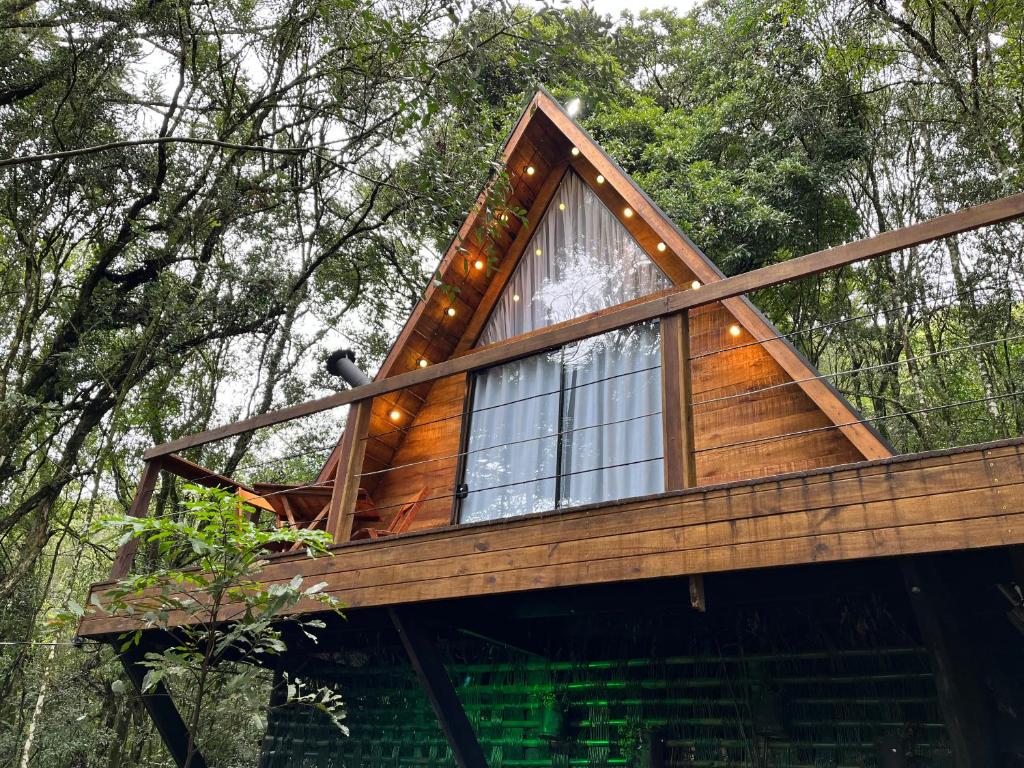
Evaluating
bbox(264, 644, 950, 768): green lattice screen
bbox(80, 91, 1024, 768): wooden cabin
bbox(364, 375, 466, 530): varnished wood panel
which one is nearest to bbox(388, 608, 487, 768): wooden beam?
bbox(80, 91, 1024, 768): wooden cabin

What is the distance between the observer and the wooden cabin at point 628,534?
3016 mm

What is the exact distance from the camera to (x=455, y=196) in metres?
5.41

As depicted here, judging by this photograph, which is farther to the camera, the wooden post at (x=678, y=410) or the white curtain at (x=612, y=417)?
the white curtain at (x=612, y=417)

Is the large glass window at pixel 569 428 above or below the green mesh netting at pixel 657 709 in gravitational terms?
above

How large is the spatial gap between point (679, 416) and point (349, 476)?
2049mm

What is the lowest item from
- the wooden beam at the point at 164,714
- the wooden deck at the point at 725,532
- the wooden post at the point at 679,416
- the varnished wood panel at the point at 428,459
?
the wooden beam at the point at 164,714

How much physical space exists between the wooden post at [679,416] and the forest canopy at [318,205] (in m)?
2.50

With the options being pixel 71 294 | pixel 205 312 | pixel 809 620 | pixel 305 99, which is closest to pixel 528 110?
pixel 305 99

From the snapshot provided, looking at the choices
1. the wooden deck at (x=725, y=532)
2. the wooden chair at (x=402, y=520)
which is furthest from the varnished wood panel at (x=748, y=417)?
the wooden chair at (x=402, y=520)

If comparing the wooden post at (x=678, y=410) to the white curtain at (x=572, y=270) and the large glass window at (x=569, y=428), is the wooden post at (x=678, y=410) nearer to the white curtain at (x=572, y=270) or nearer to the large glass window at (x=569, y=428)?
the large glass window at (x=569, y=428)

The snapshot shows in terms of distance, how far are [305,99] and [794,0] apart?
736 centimetres

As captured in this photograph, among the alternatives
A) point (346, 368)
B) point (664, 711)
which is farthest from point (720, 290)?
point (346, 368)

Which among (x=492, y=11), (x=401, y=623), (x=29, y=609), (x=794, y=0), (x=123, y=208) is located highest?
(x=794, y=0)

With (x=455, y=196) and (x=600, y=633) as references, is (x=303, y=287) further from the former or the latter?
(x=600, y=633)
